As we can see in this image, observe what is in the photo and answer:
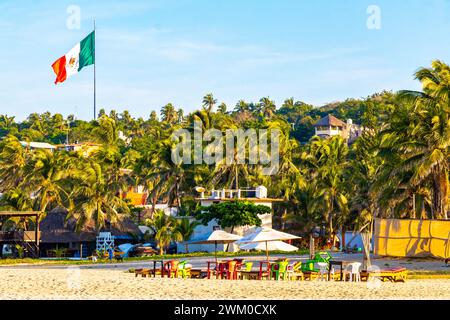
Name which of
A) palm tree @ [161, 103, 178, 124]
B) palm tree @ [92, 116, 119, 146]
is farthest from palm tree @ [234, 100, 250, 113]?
palm tree @ [92, 116, 119, 146]

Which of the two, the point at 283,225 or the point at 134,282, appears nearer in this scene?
the point at 134,282

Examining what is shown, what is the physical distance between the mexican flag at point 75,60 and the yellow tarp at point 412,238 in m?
31.6

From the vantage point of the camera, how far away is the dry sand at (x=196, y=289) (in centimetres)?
2331

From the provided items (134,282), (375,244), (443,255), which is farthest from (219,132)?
(134,282)

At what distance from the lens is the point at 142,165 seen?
246ft

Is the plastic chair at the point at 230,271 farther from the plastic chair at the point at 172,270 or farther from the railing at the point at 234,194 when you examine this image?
the railing at the point at 234,194

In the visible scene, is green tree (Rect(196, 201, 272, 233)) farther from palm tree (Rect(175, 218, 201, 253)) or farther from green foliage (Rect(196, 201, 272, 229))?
palm tree (Rect(175, 218, 201, 253))

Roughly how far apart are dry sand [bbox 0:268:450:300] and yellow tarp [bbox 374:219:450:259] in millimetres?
8702

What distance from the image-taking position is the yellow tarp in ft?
126

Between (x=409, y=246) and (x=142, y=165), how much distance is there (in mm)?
38806

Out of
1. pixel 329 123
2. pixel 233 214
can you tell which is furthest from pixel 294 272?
pixel 329 123

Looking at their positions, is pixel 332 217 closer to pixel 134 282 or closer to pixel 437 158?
pixel 437 158

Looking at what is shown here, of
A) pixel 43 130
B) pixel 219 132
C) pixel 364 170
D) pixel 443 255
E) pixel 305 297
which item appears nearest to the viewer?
pixel 305 297

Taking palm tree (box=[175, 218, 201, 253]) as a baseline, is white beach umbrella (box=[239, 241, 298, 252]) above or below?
above
